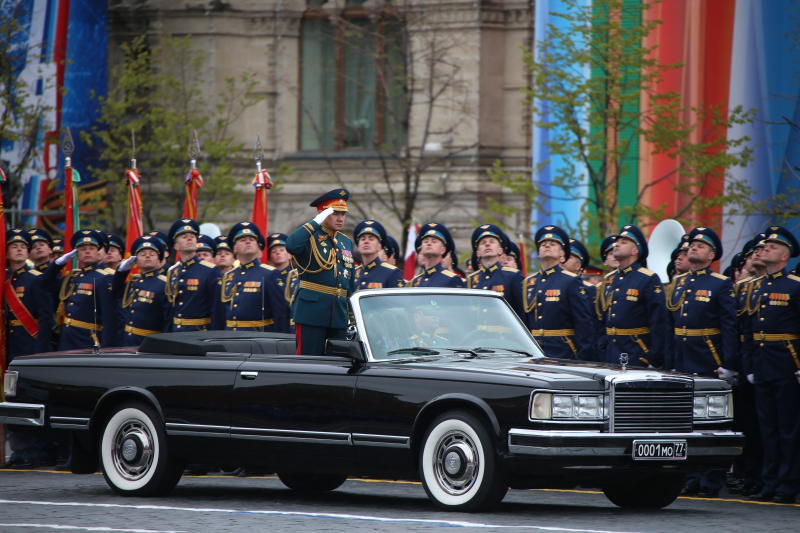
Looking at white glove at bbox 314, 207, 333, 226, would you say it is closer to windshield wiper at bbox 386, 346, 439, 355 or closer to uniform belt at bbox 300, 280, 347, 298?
uniform belt at bbox 300, 280, 347, 298

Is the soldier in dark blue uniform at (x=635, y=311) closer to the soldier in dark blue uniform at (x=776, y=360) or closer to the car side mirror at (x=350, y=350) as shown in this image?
the soldier in dark blue uniform at (x=776, y=360)

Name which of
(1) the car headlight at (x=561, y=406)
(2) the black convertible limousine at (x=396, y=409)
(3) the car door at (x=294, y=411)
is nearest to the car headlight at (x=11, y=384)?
(2) the black convertible limousine at (x=396, y=409)

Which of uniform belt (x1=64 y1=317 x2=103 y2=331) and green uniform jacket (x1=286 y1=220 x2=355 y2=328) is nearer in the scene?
green uniform jacket (x1=286 y1=220 x2=355 y2=328)

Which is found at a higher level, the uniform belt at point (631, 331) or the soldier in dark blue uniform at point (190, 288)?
the soldier in dark blue uniform at point (190, 288)

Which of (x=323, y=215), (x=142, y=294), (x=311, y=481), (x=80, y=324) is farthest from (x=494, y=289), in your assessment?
(x=80, y=324)

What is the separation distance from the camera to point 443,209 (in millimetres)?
37344

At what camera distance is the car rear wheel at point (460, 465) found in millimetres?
10867

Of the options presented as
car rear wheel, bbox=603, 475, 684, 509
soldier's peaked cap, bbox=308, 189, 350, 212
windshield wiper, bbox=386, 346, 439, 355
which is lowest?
car rear wheel, bbox=603, 475, 684, 509

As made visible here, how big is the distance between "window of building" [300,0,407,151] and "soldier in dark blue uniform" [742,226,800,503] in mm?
24039

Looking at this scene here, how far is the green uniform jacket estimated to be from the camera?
42.2ft

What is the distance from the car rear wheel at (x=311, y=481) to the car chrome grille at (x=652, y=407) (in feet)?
9.86

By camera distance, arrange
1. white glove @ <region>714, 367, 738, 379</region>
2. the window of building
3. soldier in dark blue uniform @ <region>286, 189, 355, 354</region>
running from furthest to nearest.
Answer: the window of building < white glove @ <region>714, 367, 738, 379</region> < soldier in dark blue uniform @ <region>286, 189, 355, 354</region>

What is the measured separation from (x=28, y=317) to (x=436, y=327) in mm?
6670

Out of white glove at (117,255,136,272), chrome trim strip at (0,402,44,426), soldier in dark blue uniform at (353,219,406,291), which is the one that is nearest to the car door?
chrome trim strip at (0,402,44,426)
